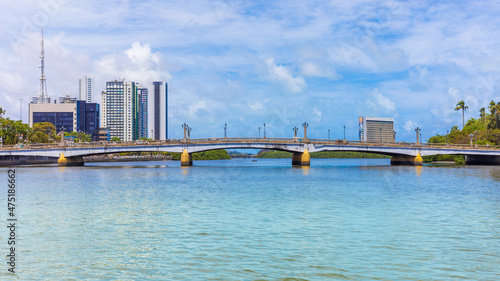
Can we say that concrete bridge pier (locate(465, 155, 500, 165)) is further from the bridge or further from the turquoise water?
the turquoise water

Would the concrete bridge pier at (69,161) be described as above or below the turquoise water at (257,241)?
above

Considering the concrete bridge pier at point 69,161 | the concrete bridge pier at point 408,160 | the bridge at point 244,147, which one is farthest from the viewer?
the concrete bridge pier at point 408,160

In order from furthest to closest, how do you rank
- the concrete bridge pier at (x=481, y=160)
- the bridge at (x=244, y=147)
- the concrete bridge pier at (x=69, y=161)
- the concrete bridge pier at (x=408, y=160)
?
the concrete bridge pier at (x=481, y=160), the concrete bridge pier at (x=408, y=160), the concrete bridge pier at (x=69, y=161), the bridge at (x=244, y=147)

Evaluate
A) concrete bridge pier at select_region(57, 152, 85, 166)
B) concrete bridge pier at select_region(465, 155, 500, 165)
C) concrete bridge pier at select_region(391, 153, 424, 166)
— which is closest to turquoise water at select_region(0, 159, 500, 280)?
concrete bridge pier at select_region(57, 152, 85, 166)

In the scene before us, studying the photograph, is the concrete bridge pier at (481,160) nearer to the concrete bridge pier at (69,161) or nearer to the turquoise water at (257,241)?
the turquoise water at (257,241)

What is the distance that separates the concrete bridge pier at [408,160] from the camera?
103m

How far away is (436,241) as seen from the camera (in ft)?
57.7

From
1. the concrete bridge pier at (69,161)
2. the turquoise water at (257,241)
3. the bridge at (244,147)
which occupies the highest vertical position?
the bridge at (244,147)

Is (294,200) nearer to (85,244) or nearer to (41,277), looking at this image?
(85,244)

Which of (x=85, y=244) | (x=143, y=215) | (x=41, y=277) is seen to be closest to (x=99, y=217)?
(x=143, y=215)

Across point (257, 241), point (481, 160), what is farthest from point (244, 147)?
point (257, 241)

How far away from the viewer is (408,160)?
355 feet

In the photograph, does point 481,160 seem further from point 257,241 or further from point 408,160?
point 257,241

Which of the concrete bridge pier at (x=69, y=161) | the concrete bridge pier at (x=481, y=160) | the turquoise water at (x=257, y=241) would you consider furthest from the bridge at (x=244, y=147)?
the turquoise water at (x=257, y=241)
